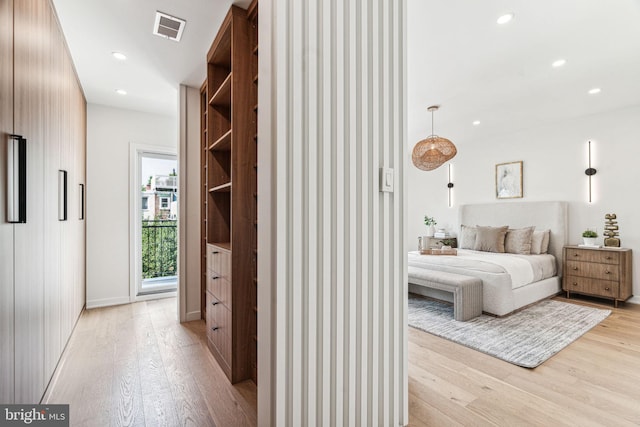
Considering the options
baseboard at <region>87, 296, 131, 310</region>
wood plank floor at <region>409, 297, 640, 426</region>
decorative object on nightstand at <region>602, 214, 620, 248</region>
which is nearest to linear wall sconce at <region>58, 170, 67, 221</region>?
baseboard at <region>87, 296, 131, 310</region>

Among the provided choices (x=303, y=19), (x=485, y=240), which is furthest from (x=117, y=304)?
(x=485, y=240)

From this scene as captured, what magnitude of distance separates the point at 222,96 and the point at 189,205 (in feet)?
4.46

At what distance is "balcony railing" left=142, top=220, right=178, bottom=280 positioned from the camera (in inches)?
175

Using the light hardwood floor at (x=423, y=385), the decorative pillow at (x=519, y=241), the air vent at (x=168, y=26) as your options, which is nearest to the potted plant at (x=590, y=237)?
the decorative pillow at (x=519, y=241)

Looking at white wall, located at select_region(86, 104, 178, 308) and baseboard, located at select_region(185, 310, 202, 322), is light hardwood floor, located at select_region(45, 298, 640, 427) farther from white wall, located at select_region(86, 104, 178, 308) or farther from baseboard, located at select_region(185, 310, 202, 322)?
white wall, located at select_region(86, 104, 178, 308)

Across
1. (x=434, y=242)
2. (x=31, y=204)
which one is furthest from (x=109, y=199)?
(x=434, y=242)

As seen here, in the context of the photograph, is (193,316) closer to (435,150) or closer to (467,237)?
(435,150)

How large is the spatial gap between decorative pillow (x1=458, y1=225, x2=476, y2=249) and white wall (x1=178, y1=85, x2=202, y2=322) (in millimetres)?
4341

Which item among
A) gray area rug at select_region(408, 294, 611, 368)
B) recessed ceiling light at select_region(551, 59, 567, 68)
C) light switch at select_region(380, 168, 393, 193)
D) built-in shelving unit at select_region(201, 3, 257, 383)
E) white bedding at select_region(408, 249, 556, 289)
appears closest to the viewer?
light switch at select_region(380, 168, 393, 193)

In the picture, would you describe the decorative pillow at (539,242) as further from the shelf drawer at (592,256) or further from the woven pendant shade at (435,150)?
the woven pendant shade at (435,150)

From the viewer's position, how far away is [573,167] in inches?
181

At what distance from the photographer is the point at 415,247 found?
23.4 ft

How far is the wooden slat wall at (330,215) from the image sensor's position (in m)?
1.19

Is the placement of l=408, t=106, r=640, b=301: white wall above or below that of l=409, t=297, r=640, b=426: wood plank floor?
above
